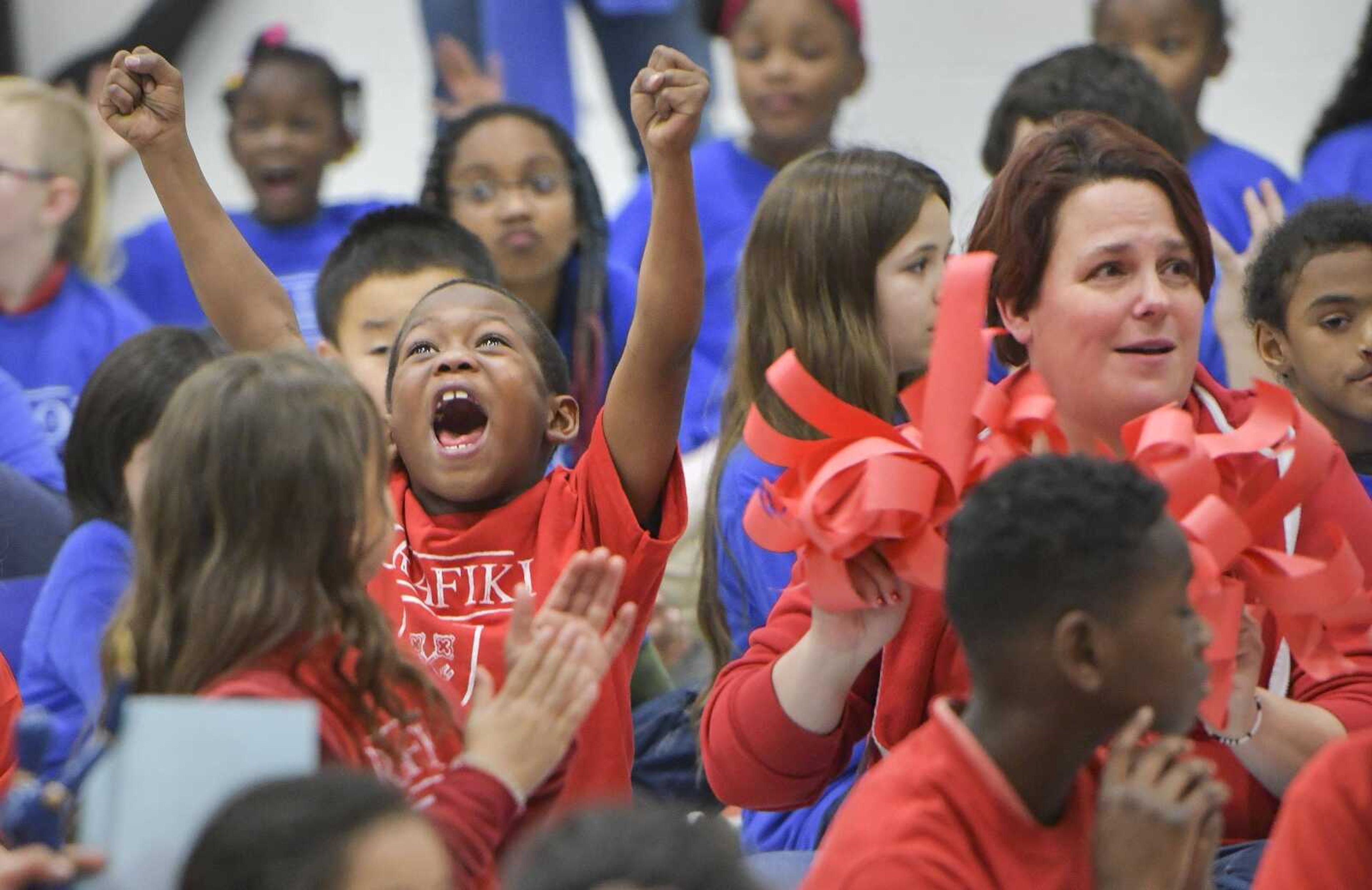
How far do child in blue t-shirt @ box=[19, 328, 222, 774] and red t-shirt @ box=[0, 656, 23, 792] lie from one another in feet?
0.35

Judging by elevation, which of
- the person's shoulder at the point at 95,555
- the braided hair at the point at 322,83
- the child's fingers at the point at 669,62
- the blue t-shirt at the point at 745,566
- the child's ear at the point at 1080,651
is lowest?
the blue t-shirt at the point at 745,566

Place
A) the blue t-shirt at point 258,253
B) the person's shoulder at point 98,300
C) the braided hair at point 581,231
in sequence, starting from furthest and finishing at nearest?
the blue t-shirt at point 258,253, the person's shoulder at point 98,300, the braided hair at point 581,231

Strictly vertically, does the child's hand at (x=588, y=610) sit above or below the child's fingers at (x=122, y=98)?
below

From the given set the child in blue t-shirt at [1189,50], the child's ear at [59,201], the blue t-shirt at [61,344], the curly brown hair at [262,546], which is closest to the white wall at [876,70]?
the child in blue t-shirt at [1189,50]

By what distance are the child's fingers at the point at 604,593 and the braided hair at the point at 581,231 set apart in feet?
5.81

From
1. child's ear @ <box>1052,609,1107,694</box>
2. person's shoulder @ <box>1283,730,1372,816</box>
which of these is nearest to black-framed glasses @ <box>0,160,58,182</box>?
child's ear @ <box>1052,609,1107,694</box>

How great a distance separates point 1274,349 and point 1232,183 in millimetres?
1330

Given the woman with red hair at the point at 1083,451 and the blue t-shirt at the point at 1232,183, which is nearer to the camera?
the woman with red hair at the point at 1083,451

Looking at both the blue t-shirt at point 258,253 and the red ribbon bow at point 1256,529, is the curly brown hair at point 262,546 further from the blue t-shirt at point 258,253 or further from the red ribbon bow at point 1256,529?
the blue t-shirt at point 258,253

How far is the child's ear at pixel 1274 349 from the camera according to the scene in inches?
116

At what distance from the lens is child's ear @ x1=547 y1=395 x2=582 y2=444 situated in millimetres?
2682

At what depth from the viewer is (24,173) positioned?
4.46m

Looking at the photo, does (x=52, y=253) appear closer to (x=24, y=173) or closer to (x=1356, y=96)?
(x=24, y=173)

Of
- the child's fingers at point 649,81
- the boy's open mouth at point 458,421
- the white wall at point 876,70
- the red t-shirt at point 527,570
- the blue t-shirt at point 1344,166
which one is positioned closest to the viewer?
the child's fingers at point 649,81
